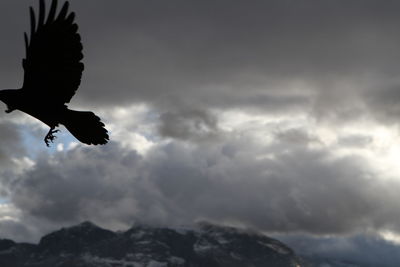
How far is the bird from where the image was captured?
20.1 metres

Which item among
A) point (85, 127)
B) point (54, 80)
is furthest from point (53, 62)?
point (85, 127)

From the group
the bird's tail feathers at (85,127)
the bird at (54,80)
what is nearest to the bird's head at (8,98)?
the bird at (54,80)

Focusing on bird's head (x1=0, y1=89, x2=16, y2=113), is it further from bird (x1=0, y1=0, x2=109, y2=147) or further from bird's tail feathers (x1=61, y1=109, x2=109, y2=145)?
bird's tail feathers (x1=61, y1=109, x2=109, y2=145)

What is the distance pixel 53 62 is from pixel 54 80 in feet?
1.74

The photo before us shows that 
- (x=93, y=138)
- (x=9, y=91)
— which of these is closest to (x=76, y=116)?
(x=93, y=138)

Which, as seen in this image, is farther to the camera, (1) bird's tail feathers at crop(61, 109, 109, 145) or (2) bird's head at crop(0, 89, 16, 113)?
(1) bird's tail feathers at crop(61, 109, 109, 145)

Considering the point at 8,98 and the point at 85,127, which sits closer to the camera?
the point at 8,98

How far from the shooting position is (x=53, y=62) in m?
21.2

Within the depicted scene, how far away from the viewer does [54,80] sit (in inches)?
837

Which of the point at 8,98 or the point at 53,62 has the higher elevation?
the point at 53,62

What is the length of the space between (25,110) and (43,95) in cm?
84

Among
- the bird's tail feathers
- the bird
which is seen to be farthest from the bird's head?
the bird's tail feathers

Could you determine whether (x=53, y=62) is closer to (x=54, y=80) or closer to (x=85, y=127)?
(x=54, y=80)

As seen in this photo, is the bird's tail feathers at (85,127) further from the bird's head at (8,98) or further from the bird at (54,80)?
the bird's head at (8,98)
